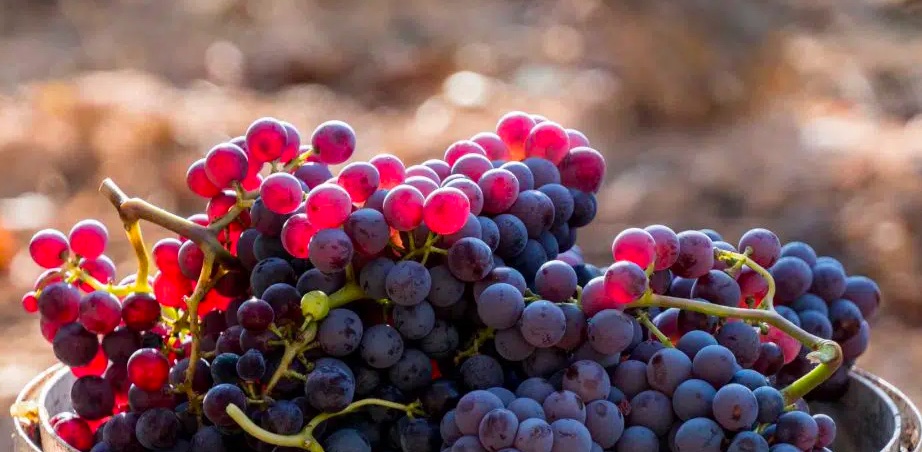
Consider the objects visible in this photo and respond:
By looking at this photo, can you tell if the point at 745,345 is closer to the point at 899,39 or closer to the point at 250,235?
the point at 250,235

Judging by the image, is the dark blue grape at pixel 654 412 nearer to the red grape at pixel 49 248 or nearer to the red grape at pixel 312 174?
the red grape at pixel 312 174

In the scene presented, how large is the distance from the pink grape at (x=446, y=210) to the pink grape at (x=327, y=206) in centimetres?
7

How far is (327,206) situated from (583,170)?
302 millimetres

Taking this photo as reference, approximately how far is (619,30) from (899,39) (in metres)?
2.43

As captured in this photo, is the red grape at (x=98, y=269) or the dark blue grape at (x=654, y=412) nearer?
the dark blue grape at (x=654, y=412)

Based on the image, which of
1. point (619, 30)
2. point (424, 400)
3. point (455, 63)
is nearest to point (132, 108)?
point (455, 63)

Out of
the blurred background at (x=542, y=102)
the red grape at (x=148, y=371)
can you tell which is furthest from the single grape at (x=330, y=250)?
the blurred background at (x=542, y=102)

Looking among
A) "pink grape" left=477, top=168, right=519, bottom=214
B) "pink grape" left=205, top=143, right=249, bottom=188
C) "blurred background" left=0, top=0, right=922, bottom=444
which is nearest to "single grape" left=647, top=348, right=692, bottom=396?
"pink grape" left=477, top=168, right=519, bottom=214

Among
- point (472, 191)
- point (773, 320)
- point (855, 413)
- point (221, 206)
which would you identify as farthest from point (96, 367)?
point (855, 413)

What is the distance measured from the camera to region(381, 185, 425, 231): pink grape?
0.88 m

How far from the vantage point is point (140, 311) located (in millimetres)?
1020

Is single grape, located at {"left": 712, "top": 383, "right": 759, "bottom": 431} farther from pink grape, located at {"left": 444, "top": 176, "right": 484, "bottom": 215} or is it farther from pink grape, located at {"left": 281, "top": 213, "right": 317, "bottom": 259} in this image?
pink grape, located at {"left": 281, "top": 213, "right": 317, "bottom": 259}

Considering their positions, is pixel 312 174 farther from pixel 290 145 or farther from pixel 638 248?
pixel 638 248

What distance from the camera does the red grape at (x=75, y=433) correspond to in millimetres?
1006
